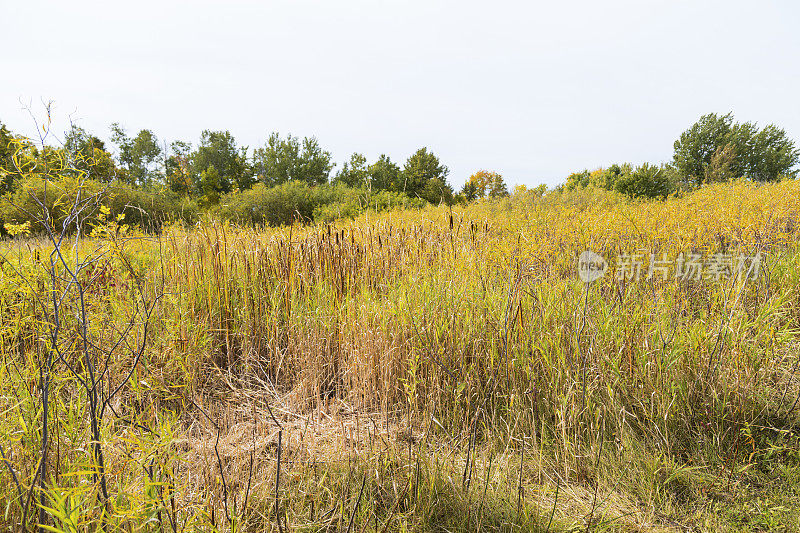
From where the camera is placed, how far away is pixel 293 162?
26.6 metres

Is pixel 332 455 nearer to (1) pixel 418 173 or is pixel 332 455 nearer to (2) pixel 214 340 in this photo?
(2) pixel 214 340

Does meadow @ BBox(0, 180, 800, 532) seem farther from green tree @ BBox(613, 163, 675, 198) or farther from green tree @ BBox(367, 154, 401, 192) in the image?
green tree @ BBox(367, 154, 401, 192)

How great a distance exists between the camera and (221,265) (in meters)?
3.22

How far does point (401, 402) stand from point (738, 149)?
30.6 meters

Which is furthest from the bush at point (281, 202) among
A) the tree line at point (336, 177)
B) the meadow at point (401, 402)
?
the meadow at point (401, 402)

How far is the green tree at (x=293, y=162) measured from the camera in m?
26.4

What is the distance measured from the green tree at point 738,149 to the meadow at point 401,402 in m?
25.8

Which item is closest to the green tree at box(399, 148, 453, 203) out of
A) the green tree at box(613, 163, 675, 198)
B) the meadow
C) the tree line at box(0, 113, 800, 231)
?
the tree line at box(0, 113, 800, 231)

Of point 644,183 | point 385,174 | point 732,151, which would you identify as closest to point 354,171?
point 385,174

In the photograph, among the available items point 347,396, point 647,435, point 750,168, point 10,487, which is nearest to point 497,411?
point 647,435

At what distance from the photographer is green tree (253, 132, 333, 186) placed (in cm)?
2638

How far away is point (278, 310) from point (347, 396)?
992 mm

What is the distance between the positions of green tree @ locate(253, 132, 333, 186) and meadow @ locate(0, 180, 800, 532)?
79.4 feet

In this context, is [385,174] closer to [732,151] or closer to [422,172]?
[422,172]
